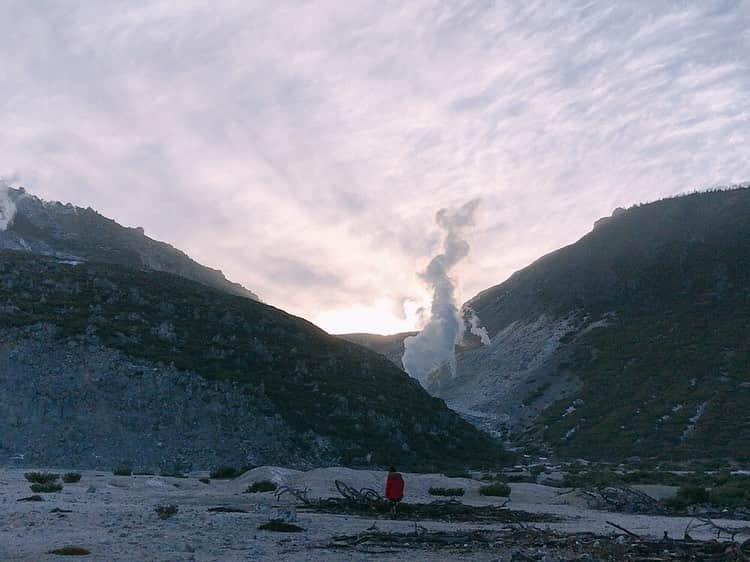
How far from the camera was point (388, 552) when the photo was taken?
1526 cm

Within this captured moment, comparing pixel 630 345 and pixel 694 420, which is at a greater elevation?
pixel 630 345

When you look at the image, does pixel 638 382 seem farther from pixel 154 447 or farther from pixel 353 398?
pixel 154 447

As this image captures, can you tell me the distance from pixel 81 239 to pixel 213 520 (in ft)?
420

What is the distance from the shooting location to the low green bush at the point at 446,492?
32188mm

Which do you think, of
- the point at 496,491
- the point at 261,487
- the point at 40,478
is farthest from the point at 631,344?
the point at 40,478

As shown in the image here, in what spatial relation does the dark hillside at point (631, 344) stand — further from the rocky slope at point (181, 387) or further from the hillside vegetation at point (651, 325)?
the rocky slope at point (181, 387)

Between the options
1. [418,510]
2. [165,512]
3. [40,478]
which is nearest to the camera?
[165,512]

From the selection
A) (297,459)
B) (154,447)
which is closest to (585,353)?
(297,459)

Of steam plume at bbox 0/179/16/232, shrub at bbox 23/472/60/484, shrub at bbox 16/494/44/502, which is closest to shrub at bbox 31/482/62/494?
shrub at bbox 16/494/44/502

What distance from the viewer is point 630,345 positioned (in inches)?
4038

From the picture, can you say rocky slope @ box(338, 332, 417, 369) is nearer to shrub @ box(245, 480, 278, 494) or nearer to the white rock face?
the white rock face

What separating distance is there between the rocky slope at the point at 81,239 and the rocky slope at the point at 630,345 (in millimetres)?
64256

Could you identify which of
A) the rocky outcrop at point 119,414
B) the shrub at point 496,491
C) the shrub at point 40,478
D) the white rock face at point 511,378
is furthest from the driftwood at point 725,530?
the white rock face at point 511,378

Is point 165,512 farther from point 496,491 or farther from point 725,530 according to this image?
point 496,491
